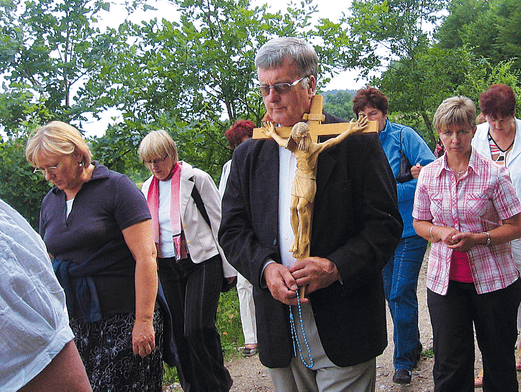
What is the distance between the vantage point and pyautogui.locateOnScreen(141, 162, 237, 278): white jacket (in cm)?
424

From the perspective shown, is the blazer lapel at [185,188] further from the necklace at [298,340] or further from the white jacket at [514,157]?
the white jacket at [514,157]

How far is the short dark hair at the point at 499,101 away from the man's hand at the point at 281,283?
9.00ft

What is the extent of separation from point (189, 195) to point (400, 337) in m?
2.07

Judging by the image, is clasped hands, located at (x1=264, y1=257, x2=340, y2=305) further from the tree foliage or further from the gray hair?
the tree foliage

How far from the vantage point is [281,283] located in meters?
2.22

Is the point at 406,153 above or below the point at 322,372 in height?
above

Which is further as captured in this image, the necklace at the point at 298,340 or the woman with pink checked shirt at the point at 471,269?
the woman with pink checked shirt at the point at 471,269

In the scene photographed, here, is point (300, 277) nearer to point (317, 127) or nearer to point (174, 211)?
point (317, 127)

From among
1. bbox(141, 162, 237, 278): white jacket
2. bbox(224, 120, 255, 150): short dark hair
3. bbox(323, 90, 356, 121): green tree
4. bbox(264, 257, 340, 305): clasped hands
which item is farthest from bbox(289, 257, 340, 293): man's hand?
bbox(323, 90, 356, 121): green tree

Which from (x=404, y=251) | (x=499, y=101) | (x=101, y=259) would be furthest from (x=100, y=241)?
(x=499, y=101)

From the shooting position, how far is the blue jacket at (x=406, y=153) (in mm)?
4355

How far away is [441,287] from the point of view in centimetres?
325

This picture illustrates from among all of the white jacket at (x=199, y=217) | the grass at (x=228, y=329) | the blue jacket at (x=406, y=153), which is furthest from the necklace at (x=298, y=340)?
the grass at (x=228, y=329)

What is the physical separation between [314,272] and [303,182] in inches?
14.9
